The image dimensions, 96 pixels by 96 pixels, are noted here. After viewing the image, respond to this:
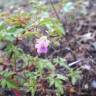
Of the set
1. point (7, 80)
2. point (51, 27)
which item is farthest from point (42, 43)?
point (7, 80)

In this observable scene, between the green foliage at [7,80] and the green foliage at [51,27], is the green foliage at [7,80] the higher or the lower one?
the lower one

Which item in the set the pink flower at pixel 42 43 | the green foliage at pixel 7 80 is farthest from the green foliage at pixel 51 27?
the green foliage at pixel 7 80

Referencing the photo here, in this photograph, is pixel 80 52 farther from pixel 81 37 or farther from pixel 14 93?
pixel 14 93

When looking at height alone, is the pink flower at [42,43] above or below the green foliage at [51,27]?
below

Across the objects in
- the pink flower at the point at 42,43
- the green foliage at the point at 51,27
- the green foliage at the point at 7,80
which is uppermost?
the green foliage at the point at 51,27

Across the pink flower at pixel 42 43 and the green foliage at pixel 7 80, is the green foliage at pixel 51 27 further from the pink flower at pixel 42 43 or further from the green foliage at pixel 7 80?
the green foliage at pixel 7 80

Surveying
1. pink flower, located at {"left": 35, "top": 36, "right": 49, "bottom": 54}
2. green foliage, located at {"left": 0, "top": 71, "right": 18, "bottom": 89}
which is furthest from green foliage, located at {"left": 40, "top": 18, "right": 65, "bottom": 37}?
green foliage, located at {"left": 0, "top": 71, "right": 18, "bottom": 89}

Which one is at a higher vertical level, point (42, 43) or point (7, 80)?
point (42, 43)

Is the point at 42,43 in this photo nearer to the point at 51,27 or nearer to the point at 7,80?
the point at 51,27

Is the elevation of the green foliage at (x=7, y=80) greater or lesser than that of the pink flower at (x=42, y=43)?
lesser

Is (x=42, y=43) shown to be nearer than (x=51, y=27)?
Yes

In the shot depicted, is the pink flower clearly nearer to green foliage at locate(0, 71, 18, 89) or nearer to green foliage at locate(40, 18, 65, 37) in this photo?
green foliage at locate(40, 18, 65, 37)

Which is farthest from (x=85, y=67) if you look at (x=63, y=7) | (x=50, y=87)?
A: (x=63, y=7)
